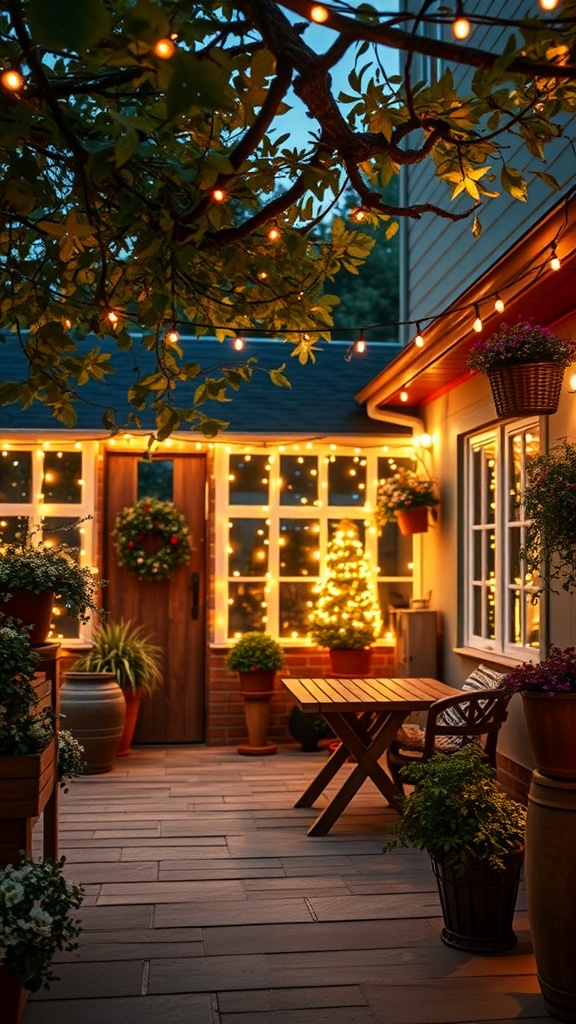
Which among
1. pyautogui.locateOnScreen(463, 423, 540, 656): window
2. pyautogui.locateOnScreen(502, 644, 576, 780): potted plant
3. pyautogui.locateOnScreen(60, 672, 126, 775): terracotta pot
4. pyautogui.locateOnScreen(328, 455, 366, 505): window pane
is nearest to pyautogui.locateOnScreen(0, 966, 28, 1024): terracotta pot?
pyautogui.locateOnScreen(502, 644, 576, 780): potted plant

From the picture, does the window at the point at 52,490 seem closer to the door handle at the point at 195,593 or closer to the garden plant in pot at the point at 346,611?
the door handle at the point at 195,593

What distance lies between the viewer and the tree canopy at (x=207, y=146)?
2.35 metres

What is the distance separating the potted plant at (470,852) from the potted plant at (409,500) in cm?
414

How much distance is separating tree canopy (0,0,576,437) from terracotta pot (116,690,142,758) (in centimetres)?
425

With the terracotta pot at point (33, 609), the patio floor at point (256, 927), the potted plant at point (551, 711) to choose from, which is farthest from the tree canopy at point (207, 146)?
the patio floor at point (256, 927)

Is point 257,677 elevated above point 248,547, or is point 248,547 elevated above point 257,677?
point 248,547

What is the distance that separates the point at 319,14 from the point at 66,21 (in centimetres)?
56

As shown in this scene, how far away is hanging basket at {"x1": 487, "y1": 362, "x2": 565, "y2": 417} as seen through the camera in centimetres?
508

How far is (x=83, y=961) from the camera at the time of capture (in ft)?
13.0

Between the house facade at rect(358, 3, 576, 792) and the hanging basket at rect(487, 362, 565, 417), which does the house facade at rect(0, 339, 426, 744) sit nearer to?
the house facade at rect(358, 3, 576, 792)

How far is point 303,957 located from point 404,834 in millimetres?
575

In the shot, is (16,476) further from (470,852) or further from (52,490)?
(470,852)

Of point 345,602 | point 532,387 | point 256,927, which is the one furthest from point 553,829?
point 345,602

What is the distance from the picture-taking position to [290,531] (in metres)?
9.16
